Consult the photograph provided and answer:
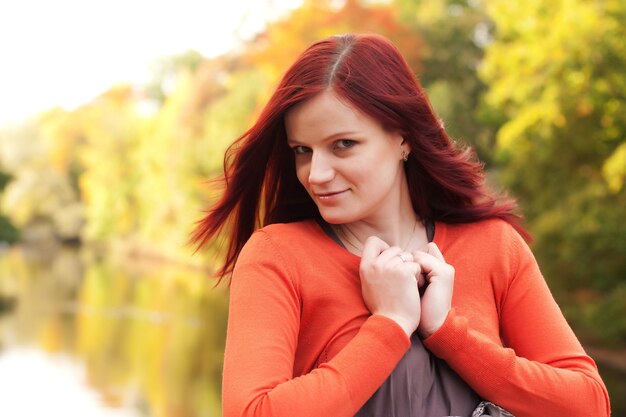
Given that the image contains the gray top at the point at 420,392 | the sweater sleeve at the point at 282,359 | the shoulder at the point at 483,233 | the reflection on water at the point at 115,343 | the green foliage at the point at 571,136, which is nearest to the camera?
the sweater sleeve at the point at 282,359

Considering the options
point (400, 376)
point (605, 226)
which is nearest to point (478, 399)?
point (400, 376)

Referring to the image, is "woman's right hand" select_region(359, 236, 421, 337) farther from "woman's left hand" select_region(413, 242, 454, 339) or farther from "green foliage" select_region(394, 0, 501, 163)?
"green foliage" select_region(394, 0, 501, 163)

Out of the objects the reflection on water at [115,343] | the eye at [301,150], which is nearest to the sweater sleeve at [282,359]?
the eye at [301,150]

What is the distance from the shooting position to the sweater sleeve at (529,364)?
5.94 ft

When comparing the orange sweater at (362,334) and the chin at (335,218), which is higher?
the chin at (335,218)

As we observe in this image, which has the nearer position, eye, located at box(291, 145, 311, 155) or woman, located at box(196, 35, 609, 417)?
woman, located at box(196, 35, 609, 417)

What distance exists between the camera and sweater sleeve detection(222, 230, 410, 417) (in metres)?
1.67

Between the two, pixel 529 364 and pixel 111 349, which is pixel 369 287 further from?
pixel 111 349

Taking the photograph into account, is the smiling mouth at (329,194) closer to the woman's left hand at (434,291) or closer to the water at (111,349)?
the woman's left hand at (434,291)

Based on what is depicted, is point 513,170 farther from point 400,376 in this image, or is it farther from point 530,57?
point 400,376

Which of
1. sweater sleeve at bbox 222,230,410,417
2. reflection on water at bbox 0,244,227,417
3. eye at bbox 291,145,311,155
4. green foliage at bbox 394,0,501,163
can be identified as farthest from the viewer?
green foliage at bbox 394,0,501,163

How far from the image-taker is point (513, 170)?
19.1m

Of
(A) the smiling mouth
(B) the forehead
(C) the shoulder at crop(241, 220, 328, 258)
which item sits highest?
(B) the forehead

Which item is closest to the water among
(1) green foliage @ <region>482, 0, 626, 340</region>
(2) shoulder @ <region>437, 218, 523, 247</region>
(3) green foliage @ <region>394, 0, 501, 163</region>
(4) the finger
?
(1) green foliage @ <region>482, 0, 626, 340</region>
